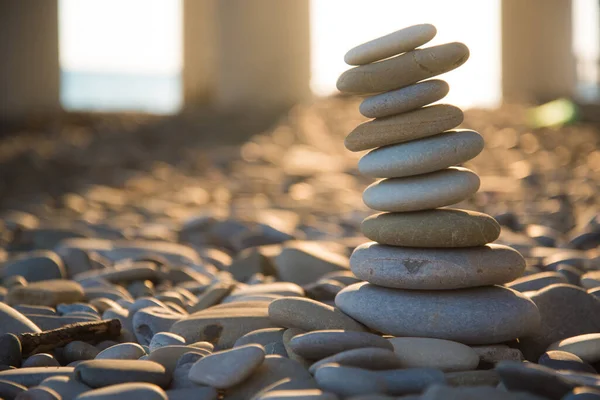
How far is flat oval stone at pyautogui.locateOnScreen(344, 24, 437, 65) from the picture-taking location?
2537 millimetres

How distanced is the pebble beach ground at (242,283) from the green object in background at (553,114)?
3111mm

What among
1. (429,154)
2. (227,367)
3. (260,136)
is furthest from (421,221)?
(260,136)

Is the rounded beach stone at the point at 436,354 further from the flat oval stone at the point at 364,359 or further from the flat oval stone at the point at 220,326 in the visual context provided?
the flat oval stone at the point at 220,326

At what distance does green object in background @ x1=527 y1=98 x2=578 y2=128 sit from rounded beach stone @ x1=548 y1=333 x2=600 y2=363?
949 cm

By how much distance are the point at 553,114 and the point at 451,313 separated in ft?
36.8

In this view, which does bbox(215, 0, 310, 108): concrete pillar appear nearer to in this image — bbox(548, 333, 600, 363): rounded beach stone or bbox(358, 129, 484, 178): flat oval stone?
bbox(358, 129, 484, 178): flat oval stone

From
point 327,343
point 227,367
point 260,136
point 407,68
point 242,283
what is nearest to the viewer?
point 227,367

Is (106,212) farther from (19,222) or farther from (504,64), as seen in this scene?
(504,64)

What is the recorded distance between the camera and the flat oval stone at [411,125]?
2.57m

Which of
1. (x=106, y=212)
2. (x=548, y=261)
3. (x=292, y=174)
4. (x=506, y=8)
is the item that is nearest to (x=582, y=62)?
(x=506, y=8)

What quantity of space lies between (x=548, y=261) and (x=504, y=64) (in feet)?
50.8

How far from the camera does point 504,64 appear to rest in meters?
18.4

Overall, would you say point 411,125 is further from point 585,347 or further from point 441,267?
point 585,347

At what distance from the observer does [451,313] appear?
240 cm
